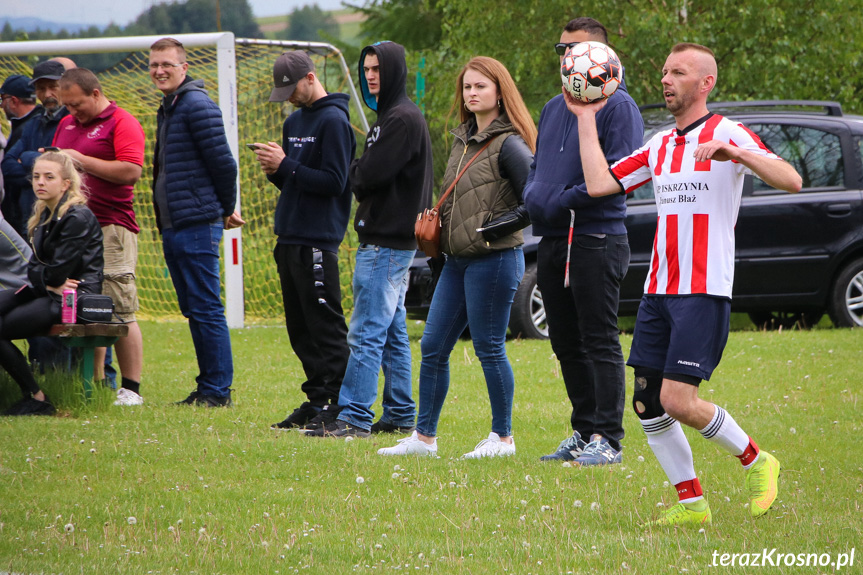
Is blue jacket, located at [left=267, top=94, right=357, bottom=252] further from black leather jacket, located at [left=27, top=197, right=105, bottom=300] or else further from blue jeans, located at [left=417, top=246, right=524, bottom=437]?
black leather jacket, located at [left=27, top=197, right=105, bottom=300]

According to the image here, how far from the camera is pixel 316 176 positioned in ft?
21.5

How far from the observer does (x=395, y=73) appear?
20.7 ft

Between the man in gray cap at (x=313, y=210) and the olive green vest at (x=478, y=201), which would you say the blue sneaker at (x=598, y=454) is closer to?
the olive green vest at (x=478, y=201)

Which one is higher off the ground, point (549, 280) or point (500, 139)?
point (500, 139)

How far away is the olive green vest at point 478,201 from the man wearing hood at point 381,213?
0.47 meters

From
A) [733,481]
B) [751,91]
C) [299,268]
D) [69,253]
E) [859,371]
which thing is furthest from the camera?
[751,91]

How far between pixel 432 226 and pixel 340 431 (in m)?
1.45

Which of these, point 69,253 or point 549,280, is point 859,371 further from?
point 69,253

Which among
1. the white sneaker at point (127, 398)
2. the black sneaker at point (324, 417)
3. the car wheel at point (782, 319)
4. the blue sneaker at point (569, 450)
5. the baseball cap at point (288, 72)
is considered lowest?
the car wheel at point (782, 319)

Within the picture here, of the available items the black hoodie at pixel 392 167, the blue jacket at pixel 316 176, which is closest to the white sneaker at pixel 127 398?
the blue jacket at pixel 316 176

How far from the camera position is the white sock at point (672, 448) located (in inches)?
178

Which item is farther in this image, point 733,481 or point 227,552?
point 733,481

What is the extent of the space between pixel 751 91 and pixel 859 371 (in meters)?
7.33

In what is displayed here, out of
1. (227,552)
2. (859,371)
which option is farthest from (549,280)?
(859,371)
